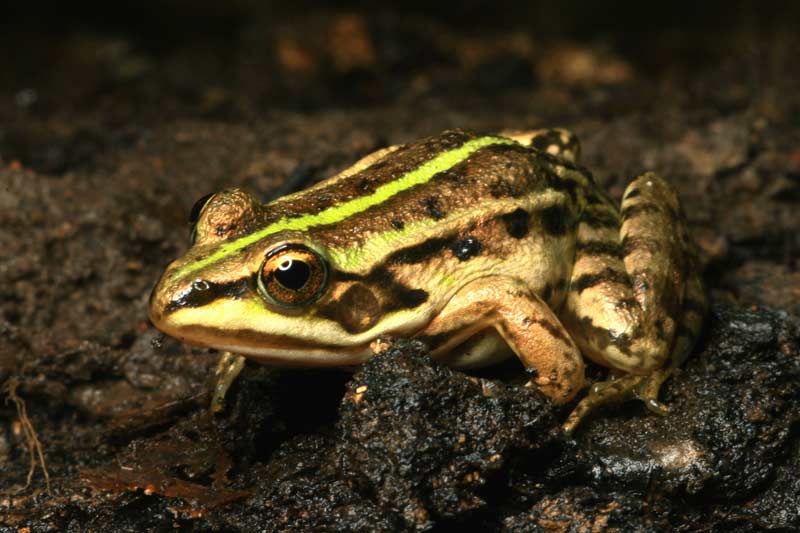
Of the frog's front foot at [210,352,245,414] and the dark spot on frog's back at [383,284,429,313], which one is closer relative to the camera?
the dark spot on frog's back at [383,284,429,313]

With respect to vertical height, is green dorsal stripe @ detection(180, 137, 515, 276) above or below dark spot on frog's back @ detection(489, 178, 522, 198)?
above

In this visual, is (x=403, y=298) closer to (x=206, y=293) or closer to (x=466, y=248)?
(x=466, y=248)

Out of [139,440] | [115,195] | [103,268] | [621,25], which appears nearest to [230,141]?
[115,195]

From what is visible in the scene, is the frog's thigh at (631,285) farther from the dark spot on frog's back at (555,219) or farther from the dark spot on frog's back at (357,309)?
the dark spot on frog's back at (357,309)

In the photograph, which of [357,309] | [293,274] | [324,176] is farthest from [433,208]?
[324,176]

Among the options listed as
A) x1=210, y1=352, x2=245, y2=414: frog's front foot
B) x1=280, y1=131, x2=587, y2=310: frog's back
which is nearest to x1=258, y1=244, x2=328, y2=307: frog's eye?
x1=280, y1=131, x2=587, y2=310: frog's back

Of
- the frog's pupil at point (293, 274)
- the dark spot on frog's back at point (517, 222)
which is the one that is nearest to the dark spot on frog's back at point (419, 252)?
the dark spot on frog's back at point (517, 222)

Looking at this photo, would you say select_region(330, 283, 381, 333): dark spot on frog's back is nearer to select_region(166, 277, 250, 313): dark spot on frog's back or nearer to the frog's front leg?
select_region(166, 277, 250, 313): dark spot on frog's back
